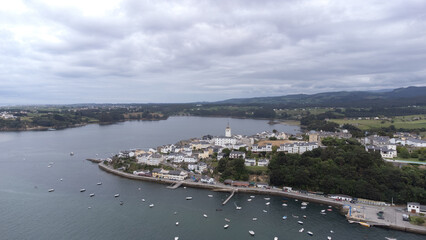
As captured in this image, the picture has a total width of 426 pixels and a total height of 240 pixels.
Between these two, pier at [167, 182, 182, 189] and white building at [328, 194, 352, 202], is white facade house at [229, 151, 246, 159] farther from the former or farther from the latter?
white building at [328, 194, 352, 202]

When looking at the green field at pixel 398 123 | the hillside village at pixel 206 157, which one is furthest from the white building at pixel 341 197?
the green field at pixel 398 123

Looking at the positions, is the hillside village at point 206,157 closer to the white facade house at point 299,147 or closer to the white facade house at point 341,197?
the white facade house at point 299,147

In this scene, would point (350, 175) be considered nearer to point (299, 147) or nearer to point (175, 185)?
point (299, 147)

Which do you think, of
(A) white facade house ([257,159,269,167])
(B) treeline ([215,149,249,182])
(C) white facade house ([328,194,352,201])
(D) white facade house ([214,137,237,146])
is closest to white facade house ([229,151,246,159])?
(A) white facade house ([257,159,269,167])

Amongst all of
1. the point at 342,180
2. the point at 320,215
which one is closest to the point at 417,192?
the point at 342,180

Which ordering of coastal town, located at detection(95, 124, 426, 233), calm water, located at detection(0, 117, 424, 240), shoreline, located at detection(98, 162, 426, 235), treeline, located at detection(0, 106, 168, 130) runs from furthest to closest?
treeline, located at detection(0, 106, 168, 130)
coastal town, located at detection(95, 124, 426, 233)
calm water, located at detection(0, 117, 424, 240)
shoreline, located at detection(98, 162, 426, 235)
